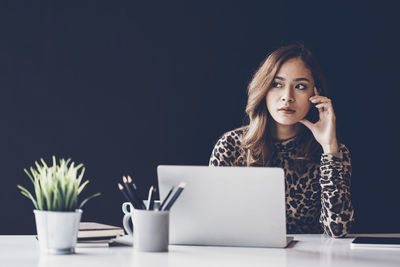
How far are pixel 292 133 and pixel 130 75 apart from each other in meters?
1.02

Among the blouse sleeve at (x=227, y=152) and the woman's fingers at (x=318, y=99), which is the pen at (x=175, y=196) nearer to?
the blouse sleeve at (x=227, y=152)

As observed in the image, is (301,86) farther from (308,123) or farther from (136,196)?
(136,196)

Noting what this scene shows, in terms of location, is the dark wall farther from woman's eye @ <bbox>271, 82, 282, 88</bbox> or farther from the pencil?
the pencil

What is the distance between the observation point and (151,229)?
143 centimetres

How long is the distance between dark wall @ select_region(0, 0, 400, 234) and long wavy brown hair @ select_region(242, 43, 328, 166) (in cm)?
28

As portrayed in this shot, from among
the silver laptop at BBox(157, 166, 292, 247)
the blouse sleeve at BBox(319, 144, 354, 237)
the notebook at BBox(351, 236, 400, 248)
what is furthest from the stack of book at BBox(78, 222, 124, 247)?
the blouse sleeve at BBox(319, 144, 354, 237)

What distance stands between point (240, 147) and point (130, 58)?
0.90 meters

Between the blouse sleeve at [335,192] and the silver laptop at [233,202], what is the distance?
0.73m

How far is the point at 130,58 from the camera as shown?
124 inches

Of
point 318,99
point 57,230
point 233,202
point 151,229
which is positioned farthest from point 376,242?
point 318,99

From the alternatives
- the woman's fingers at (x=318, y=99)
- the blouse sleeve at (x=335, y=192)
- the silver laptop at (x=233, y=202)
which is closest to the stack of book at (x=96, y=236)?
the silver laptop at (x=233, y=202)

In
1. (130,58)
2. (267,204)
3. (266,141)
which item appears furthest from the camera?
(130,58)

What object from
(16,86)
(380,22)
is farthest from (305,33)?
(16,86)

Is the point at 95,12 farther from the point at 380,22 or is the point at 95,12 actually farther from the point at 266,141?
the point at 380,22
